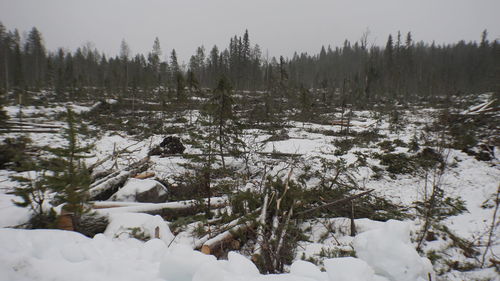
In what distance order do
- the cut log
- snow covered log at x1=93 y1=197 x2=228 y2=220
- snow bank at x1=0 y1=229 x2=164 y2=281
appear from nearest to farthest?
snow bank at x1=0 y1=229 x2=164 y2=281, snow covered log at x1=93 y1=197 x2=228 y2=220, the cut log

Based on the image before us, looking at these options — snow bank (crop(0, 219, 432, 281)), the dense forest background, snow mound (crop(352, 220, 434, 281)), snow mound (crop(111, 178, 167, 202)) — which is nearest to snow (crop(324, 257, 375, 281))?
snow bank (crop(0, 219, 432, 281))

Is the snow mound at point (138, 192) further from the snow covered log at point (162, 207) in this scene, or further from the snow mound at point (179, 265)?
the snow mound at point (179, 265)

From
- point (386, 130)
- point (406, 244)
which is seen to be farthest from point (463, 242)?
point (386, 130)

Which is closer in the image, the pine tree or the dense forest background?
the pine tree

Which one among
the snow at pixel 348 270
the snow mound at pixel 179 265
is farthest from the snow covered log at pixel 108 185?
the snow at pixel 348 270

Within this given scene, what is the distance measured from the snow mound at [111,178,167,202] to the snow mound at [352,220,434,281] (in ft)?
17.2

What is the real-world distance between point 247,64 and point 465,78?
53.4 m

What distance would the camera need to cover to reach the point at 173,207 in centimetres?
548

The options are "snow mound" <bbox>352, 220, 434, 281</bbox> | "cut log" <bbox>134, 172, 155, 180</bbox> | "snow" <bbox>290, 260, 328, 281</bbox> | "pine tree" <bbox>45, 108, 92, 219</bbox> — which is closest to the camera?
"snow" <bbox>290, 260, 328, 281</bbox>

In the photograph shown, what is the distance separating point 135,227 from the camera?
157 inches

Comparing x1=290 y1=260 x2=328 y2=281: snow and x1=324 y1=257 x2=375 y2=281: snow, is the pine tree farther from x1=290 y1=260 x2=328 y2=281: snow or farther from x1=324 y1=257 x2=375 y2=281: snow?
x1=324 y1=257 x2=375 y2=281: snow

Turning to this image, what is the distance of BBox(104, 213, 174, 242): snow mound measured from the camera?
12.7 ft

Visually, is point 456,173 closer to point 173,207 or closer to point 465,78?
point 173,207

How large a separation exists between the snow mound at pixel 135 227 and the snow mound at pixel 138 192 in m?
1.28
